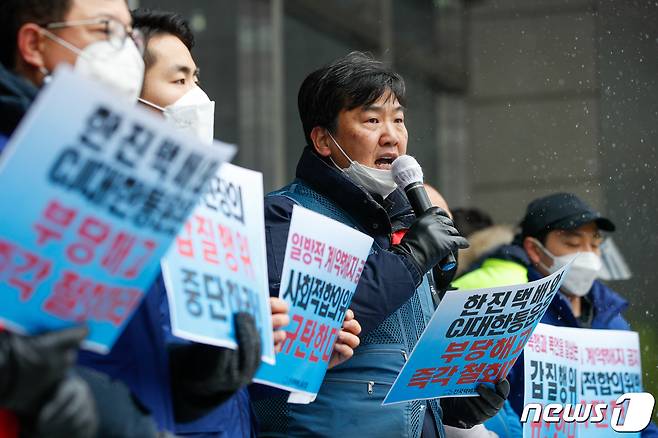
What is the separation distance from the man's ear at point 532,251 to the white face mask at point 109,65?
120 inches

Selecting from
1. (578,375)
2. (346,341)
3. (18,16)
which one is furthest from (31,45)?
(578,375)

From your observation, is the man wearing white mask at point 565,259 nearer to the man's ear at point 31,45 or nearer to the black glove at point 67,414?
the man's ear at point 31,45

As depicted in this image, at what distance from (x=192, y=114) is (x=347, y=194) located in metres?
0.58

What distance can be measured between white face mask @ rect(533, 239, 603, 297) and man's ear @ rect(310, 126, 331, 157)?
160 cm

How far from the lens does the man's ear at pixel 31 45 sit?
2631 mm

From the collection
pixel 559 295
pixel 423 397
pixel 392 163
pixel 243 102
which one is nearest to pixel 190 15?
pixel 243 102

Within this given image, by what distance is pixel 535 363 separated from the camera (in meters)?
4.16

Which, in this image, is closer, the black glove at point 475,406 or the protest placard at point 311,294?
the protest placard at point 311,294

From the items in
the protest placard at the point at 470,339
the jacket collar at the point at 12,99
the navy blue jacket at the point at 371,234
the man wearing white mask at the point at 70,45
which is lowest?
the protest placard at the point at 470,339

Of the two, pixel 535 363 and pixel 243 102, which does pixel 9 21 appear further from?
→ pixel 243 102

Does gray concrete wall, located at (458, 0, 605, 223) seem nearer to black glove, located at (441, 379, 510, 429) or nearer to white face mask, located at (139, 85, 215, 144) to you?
black glove, located at (441, 379, 510, 429)

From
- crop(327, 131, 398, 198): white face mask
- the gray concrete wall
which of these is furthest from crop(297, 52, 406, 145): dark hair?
the gray concrete wall

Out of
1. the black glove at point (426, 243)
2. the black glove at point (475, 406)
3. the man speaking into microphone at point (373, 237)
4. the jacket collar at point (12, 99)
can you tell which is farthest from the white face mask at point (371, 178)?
the jacket collar at point (12, 99)

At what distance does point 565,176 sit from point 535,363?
4151 mm
